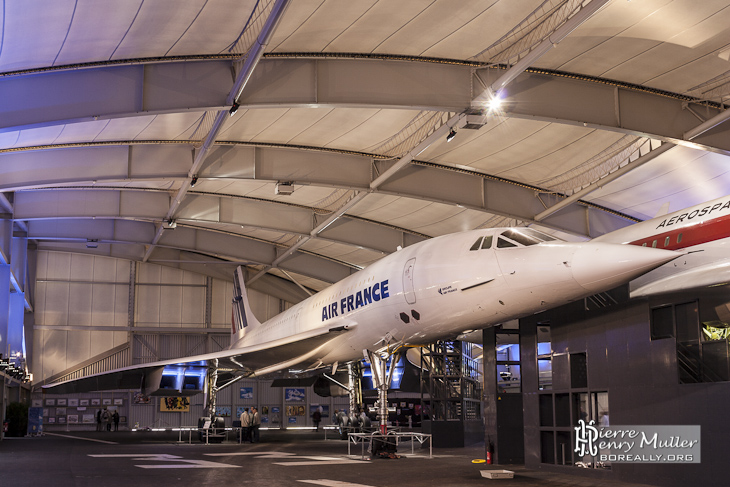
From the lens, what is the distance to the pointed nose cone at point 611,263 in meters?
8.16

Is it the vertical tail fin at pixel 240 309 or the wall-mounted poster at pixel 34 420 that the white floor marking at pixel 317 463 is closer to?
the vertical tail fin at pixel 240 309

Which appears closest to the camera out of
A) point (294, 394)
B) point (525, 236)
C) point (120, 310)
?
point (525, 236)

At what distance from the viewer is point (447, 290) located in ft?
35.2

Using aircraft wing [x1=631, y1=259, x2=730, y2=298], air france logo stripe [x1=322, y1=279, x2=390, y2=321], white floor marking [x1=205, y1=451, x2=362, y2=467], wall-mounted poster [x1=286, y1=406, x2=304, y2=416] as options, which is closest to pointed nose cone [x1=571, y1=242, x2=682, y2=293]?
aircraft wing [x1=631, y1=259, x2=730, y2=298]

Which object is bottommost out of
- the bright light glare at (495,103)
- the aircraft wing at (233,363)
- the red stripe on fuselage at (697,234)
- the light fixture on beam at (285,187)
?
the aircraft wing at (233,363)

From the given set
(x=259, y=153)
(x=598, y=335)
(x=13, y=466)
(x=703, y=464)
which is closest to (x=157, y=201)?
(x=259, y=153)

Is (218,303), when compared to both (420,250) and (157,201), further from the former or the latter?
(420,250)

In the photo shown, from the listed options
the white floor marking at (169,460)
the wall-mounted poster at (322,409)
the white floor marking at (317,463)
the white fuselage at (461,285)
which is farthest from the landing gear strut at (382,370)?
the wall-mounted poster at (322,409)

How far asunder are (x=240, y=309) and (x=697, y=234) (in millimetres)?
18935

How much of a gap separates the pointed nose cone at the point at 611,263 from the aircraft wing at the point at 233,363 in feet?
20.1

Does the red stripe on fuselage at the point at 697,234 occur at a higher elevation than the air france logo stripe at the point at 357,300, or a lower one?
higher

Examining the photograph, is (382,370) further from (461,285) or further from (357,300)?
(461,285)

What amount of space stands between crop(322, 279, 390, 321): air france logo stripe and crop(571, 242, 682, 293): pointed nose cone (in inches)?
174

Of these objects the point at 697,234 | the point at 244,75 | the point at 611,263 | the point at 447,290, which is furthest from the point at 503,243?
the point at 244,75
